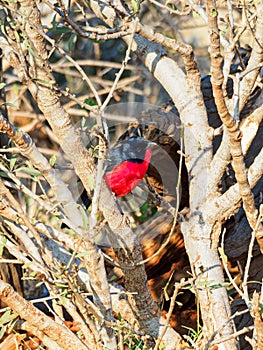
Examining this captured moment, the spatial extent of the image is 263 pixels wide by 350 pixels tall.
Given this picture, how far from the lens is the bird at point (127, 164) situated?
103 inches

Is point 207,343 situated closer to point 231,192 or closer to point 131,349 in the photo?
point 131,349

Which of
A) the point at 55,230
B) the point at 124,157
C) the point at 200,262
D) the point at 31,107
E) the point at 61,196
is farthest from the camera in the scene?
the point at 31,107

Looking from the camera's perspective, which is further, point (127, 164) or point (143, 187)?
point (143, 187)

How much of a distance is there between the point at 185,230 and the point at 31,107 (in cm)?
288

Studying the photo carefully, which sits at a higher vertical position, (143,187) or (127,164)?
(127,164)

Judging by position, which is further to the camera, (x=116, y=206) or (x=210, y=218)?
(x=210, y=218)

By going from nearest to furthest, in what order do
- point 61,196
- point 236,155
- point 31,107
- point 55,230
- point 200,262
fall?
point 236,155, point 61,196, point 55,230, point 200,262, point 31,107

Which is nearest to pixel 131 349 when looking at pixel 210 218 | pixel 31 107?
pixel 210 218

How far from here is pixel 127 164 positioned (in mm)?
2648

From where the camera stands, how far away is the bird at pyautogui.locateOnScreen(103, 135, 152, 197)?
262 cm

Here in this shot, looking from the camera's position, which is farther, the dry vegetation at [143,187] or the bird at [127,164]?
the bird at [127,164]

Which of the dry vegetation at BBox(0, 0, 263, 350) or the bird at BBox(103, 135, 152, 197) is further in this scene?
the bird at BBox(103, 135, 152, 197)

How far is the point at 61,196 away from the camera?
1.84 metres

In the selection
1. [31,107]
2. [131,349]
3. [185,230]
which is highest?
[31,107]
